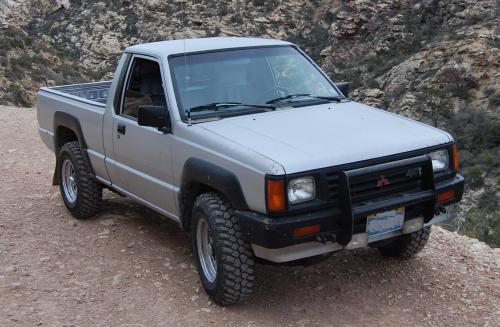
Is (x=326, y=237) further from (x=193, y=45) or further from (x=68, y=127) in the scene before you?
(x=68, y=127)

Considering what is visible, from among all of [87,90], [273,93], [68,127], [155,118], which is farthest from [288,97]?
[87,90]

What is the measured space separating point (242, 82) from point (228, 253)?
1.51 meters

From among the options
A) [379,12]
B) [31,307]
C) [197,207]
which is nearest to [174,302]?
[197,207]

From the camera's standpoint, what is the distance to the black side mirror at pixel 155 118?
4.76 metres

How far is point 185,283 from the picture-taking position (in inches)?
194

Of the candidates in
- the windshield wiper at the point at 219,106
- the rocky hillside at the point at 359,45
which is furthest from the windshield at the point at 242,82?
the rocky hillside at the point at 359,45

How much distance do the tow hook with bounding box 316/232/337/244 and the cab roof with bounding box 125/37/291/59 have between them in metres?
2.00

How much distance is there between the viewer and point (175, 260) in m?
5.36

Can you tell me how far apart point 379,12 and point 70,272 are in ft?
87.9

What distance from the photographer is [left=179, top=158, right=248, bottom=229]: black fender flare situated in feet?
13.6

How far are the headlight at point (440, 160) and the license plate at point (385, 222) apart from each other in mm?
449

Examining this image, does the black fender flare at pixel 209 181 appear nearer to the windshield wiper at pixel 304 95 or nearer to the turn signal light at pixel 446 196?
the windshield wiper at pixel 304 95

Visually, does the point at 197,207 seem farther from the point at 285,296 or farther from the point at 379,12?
the point at 379,12

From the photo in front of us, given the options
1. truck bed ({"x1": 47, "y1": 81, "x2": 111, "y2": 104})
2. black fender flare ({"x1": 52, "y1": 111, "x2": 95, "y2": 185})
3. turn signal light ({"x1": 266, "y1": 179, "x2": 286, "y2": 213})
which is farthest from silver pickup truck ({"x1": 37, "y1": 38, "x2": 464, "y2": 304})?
truck bed ({"x1": 47, "y1": 81, "x2": 111, "y2": 104})
